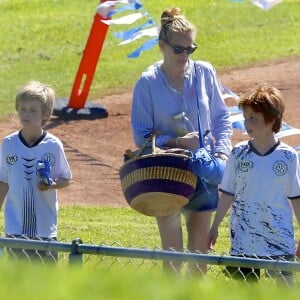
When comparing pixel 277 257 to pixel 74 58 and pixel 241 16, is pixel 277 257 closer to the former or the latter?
pixel 74 58

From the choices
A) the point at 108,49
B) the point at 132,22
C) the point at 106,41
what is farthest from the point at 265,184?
the point at 106,41

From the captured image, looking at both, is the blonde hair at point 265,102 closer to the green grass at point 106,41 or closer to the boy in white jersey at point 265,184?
the boy in white jersey at point 265,184

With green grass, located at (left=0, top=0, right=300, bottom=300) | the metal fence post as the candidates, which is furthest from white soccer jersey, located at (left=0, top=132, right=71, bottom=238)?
green grass, located at (left=0, top=0, right=300, bottom=300)

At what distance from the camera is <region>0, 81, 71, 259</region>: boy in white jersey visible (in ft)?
22.0

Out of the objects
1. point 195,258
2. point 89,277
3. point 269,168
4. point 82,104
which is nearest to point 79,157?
point 82,104

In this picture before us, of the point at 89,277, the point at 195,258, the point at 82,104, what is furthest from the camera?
the point at 82,104

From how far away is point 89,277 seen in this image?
345 cm

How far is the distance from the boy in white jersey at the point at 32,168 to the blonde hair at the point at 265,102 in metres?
1.14

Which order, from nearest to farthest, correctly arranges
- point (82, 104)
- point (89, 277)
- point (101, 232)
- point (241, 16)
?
point (89, 277) → point (101, 232) → point (82, 104) → point (241, 16)

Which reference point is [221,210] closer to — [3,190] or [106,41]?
[3,190]

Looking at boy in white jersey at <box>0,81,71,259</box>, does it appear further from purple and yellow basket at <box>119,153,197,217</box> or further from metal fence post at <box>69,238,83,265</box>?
metal fence post at <box>69,238,83,265</box>

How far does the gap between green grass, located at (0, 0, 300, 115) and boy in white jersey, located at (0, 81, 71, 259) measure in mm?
8815

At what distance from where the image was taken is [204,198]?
6.97 m

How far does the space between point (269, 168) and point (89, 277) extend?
9.73 feet
